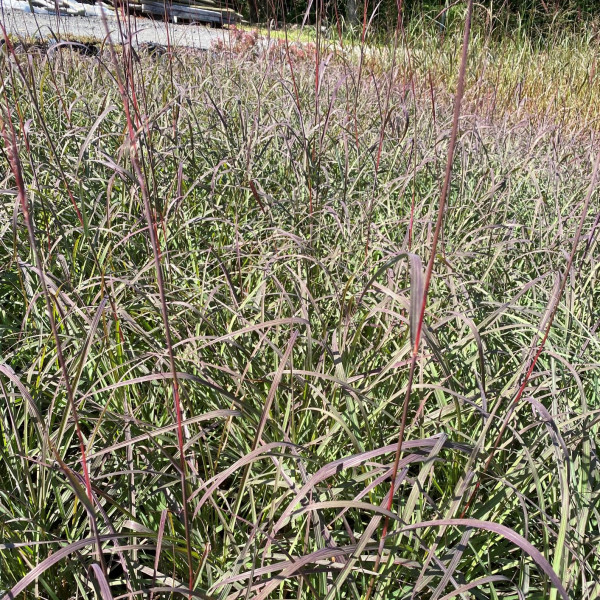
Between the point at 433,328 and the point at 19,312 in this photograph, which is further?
the point at 19,312

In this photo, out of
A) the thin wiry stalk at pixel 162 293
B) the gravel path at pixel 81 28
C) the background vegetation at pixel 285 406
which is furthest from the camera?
the gravel path at pixel 81 28

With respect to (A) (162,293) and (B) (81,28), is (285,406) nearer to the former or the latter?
(A) (162,293)

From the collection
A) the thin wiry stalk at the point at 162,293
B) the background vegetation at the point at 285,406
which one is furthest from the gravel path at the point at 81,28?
the thin wiry stalk at the point at 162,293

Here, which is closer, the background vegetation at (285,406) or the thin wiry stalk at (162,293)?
the thin wiry stalk at (162,293)

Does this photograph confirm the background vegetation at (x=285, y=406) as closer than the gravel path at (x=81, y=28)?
Yes

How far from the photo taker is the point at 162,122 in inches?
94.8

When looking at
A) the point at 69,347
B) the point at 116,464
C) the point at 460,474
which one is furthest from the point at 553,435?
the point at 69,347

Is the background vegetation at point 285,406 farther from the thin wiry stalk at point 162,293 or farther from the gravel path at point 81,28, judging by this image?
the gravel path at point 81,28

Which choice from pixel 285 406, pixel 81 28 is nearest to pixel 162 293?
pixel 285 406

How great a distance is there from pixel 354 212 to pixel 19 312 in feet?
3.45

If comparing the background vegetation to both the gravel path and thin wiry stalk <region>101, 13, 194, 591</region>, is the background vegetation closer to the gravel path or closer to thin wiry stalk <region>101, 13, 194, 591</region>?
thin wiry stalk <region>101, 13, 194, 591</region>

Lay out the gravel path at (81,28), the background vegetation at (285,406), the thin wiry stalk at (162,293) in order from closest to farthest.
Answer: the thin wiry stalk at (162,293) < the background vegetation at (285,406) < the gravel path at (81,28)

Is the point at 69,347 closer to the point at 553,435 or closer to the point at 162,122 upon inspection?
the point at 553,435

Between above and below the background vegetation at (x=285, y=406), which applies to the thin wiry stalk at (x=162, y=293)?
above
